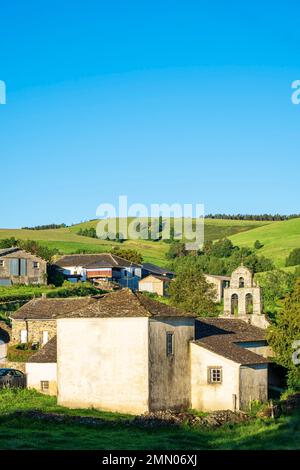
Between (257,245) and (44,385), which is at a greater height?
(257,245)

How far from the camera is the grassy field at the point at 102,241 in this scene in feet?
477

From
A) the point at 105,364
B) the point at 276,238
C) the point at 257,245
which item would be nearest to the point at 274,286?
the point at 105,364

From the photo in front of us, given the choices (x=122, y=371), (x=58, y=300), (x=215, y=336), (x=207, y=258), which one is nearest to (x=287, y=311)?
(x=215, y=336)

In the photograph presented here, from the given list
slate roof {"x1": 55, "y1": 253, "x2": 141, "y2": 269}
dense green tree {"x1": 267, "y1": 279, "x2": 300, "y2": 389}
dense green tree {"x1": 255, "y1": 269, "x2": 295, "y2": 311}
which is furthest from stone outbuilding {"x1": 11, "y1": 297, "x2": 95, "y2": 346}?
slate roof {"x1": 55, "y1": 253, "x2": 141, "y2": 269}

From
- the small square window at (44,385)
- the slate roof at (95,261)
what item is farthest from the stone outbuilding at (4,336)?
the slate roof at (95,261)

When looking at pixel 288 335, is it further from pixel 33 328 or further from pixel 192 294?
pixel 192 294

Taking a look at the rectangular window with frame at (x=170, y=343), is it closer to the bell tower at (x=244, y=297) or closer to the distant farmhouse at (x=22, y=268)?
the bell tower at (x=244, y=297)

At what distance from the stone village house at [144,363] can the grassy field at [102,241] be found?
308ft

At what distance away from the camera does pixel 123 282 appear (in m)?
102

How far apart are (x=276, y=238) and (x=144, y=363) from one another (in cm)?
11207

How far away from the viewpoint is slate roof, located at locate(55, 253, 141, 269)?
102m

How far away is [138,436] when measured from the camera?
33.2 meters

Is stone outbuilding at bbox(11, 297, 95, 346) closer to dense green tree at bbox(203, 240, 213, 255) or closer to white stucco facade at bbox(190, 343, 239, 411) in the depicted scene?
white stucco facade at bbox(190, 343, 239, 411)
